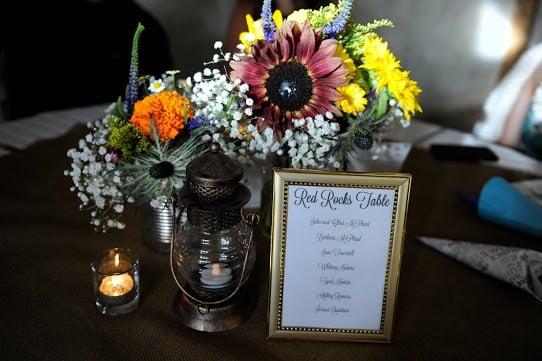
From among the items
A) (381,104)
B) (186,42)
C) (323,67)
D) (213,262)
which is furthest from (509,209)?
(186,42)

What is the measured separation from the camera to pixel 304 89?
870 mm

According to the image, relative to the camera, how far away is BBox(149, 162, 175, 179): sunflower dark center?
869 millimetres

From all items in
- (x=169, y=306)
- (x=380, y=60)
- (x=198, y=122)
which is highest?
(x=380, y=60)

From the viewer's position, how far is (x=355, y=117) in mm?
937

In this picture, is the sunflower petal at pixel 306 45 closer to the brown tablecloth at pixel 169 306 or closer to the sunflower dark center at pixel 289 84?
the sunflower dark center at pixel 289 84

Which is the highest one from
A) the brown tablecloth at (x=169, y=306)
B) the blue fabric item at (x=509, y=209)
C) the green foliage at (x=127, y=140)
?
the green foliage at (x=127, y=140)

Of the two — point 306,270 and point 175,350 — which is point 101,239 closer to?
point 175,350

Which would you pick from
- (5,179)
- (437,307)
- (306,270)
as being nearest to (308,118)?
(306,270)

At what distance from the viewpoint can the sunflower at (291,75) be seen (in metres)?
0.85

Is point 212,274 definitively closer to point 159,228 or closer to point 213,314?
point 213,314

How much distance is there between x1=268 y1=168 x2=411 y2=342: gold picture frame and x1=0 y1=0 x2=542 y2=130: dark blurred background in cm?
176

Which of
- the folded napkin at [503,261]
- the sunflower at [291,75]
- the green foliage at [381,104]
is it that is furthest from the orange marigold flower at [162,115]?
the folded napkin at [503,261]

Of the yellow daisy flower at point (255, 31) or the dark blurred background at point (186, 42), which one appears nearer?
the yellow daisy flower at point (255, 31)

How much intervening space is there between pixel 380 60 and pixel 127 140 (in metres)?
0.42
